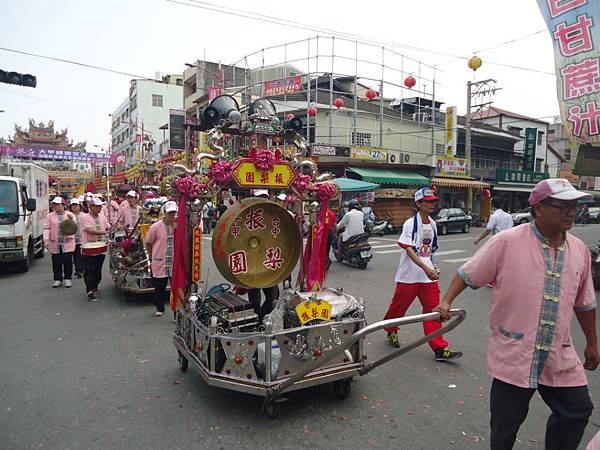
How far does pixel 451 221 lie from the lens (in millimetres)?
20391

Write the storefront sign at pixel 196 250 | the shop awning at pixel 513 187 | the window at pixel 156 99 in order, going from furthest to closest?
the window at pixel 156 99 < the shop awning at pixel 513 187 < the storefront sign at pixel 196 250

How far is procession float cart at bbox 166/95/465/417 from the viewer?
328 cm

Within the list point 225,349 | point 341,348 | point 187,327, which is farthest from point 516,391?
point 187,327

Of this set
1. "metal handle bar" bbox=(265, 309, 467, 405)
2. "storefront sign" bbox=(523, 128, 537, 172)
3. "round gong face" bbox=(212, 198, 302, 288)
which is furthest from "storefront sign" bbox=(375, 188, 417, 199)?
"metal handle bar" bbox=(265, 309, 467, 405)

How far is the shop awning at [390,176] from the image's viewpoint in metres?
20.8

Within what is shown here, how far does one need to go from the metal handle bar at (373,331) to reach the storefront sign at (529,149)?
33329mm

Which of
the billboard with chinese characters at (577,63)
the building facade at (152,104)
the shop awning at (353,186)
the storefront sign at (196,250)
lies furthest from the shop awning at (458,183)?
the building facade at (152,104)

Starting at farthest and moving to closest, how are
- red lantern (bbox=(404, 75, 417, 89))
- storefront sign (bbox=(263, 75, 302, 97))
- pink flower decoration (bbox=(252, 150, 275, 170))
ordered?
storefront sign (bbox=(263, 75, 302, 97)) < red lantern (bbox=(404, 75, 417, 89)) < pink flower decoration (bbox=(252, 150, 275, 170))

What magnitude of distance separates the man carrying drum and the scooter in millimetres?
5497

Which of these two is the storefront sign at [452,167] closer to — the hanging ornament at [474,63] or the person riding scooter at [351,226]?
the hanging ornament at [474,63]

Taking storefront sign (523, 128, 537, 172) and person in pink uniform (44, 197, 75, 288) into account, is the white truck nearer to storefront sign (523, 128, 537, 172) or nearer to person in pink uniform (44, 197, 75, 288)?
person in pink uniform (44, 197, 75, 288)

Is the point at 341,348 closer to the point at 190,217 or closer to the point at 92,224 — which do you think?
the point at 190,217

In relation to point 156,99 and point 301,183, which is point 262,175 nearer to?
point 301,183

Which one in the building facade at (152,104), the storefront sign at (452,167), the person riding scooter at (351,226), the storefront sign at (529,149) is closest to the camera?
the person riding scooter at (351,226)
